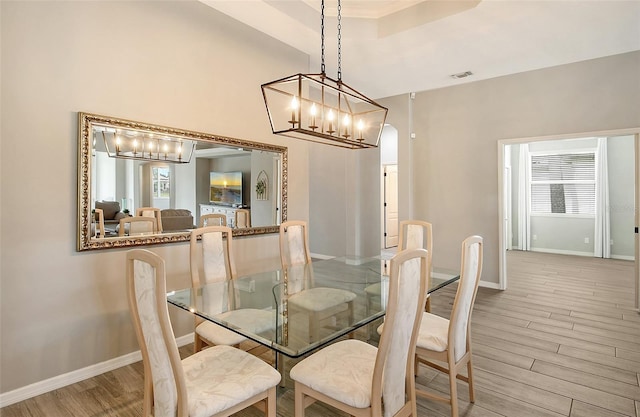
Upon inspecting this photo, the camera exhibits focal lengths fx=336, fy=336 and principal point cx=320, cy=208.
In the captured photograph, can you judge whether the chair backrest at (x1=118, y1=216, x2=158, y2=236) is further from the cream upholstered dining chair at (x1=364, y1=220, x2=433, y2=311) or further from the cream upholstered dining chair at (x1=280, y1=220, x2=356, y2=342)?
the cream upholstered dining chair at (x1=364, y1=220, x2=433, y2=311)

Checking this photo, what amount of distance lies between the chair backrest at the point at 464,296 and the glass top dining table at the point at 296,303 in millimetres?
328

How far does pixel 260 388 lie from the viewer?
1520mm

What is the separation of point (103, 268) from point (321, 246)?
4.54 metres

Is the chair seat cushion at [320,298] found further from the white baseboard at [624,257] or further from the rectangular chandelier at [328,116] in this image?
the white baseboard at [624,257]

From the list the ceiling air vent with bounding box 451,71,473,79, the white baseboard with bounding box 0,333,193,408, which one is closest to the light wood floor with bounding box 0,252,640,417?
the white baseboard with bounding box 0,333,193,408

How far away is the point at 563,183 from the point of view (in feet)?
24.6

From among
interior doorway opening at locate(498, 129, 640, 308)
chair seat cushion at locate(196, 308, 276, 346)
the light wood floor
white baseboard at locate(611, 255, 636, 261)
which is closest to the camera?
chair seat cushion at locate(196, 308, 276, 346)

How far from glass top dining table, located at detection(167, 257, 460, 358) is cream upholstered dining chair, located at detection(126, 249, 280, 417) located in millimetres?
205

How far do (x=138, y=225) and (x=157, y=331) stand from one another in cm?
171

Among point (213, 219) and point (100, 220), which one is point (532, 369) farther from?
point (100, 220)

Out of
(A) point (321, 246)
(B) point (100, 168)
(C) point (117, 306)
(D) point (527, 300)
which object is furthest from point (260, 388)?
(A) point (321, 246)

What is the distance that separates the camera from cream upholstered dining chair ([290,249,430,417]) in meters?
1.35

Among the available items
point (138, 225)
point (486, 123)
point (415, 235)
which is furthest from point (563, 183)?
point (138, 225)

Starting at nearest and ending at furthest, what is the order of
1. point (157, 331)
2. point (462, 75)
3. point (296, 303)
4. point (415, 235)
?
point (157, 331) < point (296, 303) < point (415, 235) < point (462, 75)
